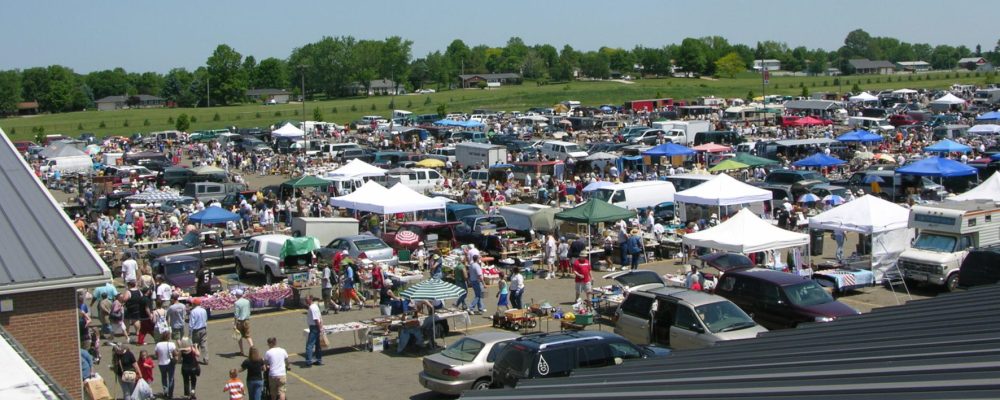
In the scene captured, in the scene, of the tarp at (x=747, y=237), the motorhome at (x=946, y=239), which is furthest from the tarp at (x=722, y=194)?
the motorhome at (x=946, y=239)

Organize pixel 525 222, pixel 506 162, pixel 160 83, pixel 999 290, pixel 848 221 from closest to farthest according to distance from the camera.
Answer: pixel 999 290
pixel 848 221
pixel 525 222
pixel 506 162
pixel 160 83

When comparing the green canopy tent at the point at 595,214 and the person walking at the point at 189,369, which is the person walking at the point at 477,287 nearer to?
the green canopy tent at the point at 595,214

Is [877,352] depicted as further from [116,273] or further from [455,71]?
[455,71]

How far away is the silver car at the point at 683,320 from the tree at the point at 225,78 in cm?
13476

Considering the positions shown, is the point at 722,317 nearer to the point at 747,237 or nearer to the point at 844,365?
the point at 747,237

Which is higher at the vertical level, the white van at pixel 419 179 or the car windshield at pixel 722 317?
the white van at pixel 419 179

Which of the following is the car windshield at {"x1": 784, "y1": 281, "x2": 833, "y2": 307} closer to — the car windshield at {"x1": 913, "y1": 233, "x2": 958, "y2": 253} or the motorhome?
the motorhome

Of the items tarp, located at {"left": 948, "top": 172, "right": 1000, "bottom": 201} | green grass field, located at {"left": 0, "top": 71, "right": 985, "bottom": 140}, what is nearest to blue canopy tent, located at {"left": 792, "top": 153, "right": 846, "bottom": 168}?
tarp, located at {"left": 948, "top": 172, "right": 1000, "bottom": 201}

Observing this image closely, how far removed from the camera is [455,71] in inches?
7293

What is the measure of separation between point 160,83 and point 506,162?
14904 centimetres

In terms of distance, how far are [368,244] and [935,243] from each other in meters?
13.4

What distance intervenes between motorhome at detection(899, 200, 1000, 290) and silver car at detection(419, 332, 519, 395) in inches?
426

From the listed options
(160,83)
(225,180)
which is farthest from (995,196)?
(160,83)

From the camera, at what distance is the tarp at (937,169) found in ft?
108
